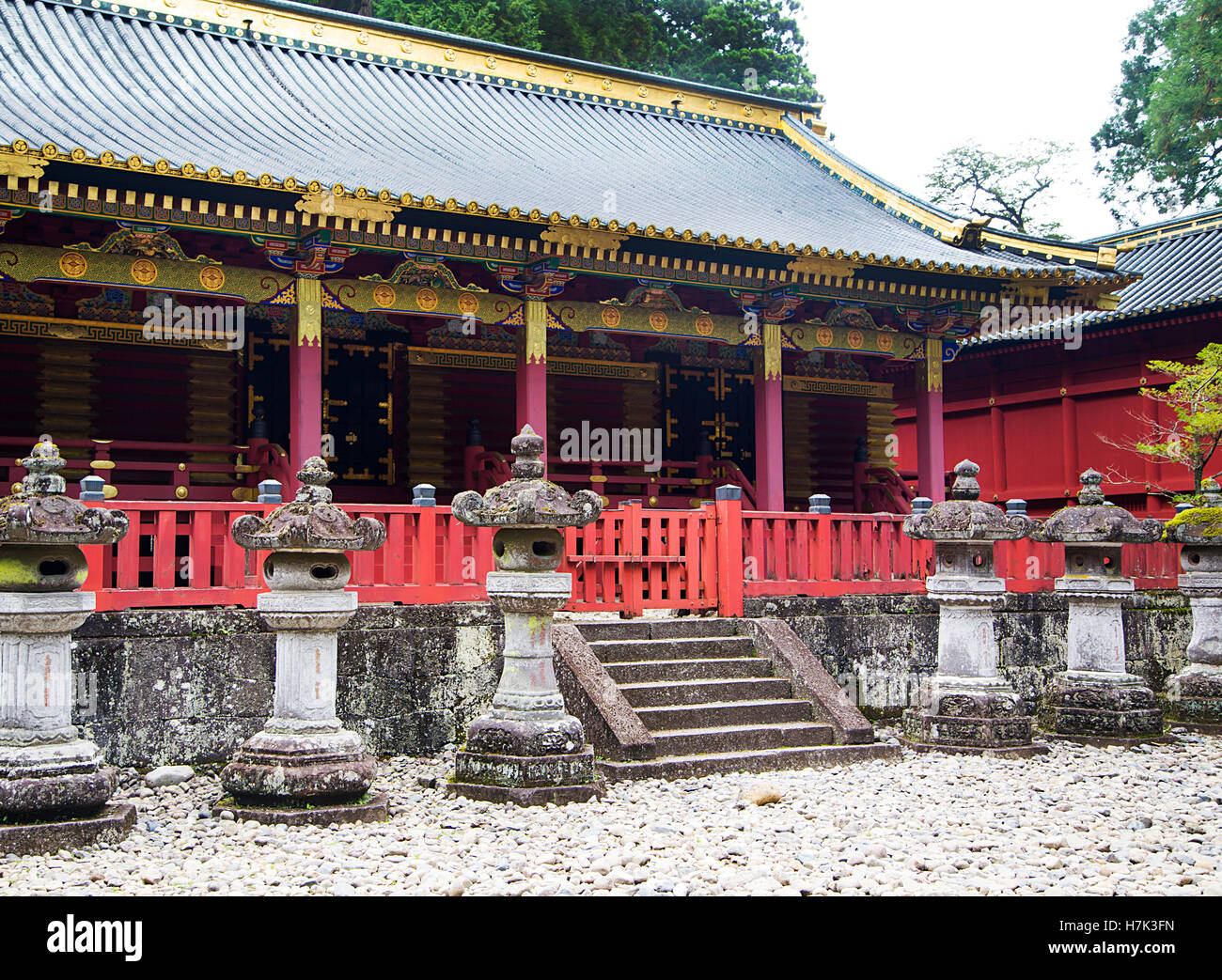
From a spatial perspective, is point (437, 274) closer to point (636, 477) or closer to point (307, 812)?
point (636, 477)

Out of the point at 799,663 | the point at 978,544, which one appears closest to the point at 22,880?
the point at 799,663

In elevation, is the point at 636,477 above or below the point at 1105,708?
above

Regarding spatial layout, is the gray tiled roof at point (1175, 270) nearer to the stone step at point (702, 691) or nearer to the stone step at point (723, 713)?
the stone step at point (702, 691)

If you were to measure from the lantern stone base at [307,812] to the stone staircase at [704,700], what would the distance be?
5.75 feet

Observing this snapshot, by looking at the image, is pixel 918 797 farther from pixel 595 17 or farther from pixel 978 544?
pixel 595 17

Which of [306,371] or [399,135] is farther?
[399,135]

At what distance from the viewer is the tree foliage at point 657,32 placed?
90.8 feet

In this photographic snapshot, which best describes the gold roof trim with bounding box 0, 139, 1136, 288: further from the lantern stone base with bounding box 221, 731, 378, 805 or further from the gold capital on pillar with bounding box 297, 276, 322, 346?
the lantern stone base with bounding box 221, 731, 378, 805

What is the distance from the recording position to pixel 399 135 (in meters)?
14.0

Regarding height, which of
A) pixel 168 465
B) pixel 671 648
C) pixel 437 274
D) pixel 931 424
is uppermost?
pixel 437 274

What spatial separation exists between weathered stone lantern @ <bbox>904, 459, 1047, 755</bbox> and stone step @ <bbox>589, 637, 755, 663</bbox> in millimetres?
1557

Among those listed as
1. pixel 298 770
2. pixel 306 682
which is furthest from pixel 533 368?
pixel 298 770

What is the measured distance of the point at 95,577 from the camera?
7.66 m

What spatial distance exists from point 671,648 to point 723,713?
83 centimetres
